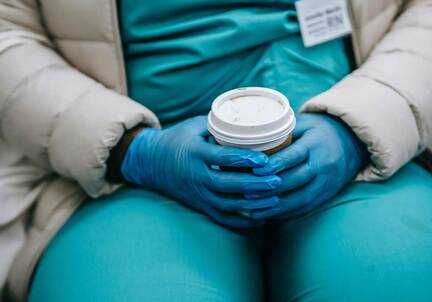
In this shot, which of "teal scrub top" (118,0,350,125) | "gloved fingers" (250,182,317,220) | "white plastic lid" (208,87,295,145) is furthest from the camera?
"teal scrub top" (118,0,350,125)

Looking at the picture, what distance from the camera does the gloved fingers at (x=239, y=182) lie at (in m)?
0.67

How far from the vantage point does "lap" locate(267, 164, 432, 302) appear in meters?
0.65

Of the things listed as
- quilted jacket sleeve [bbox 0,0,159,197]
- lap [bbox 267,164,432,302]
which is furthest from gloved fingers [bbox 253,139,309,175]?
quilted jacket sleeve [bbox 0,0,159,197]

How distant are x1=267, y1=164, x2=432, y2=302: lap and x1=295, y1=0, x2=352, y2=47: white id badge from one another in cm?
27

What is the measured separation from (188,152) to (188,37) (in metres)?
0.24

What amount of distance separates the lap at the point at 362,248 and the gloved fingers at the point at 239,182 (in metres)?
0.11

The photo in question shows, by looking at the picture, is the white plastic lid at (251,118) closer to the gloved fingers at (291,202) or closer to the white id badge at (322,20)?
the gloved fingers at (291,202)

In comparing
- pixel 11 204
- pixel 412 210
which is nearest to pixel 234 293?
pixel 412 210

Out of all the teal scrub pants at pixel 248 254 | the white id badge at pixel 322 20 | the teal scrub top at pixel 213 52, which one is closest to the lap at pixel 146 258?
the teal scrub pants at pixel 248 254

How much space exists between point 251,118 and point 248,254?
0.77 feet

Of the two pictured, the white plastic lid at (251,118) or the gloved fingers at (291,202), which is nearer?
the white plastic lid at (251,118)

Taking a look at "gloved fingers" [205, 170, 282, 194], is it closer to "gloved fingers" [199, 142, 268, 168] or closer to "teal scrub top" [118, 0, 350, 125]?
"gloved fingers" [199, 142, 268, 168]

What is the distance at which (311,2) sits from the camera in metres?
0.89

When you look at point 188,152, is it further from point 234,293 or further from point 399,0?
point 399,0
